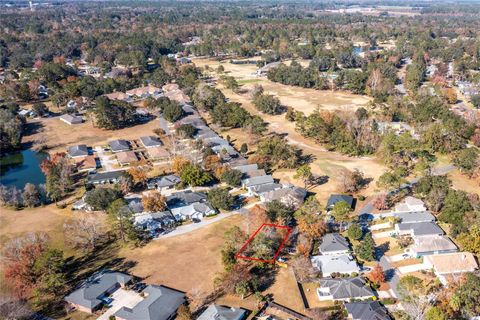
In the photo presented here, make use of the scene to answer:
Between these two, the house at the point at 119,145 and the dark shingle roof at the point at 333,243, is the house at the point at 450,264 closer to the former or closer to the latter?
the dark shingle roof at the point at 333,243

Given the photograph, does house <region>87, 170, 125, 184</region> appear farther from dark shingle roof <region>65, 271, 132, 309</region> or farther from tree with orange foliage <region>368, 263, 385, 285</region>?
tree with orange foliage <region>368, 263, 385, 285</region>

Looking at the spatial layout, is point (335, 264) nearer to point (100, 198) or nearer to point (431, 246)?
point (431, 246)

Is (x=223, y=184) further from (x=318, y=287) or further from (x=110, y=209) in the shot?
(x=318, y=287)

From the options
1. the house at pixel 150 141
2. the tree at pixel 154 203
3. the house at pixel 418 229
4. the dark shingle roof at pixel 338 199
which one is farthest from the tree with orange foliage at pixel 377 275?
the house at pixel 150 141

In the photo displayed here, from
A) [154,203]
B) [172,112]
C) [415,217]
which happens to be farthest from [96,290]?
[172,112]

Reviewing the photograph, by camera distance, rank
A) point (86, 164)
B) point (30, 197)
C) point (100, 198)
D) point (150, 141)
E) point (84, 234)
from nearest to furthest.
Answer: point (84, 234)
point (100, 198)
point (30, 197)
point (86, 164)
point (150, 141)

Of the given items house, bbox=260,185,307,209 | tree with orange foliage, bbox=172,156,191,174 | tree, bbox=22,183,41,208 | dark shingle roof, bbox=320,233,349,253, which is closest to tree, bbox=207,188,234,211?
house, bbox=260,185,307,209
